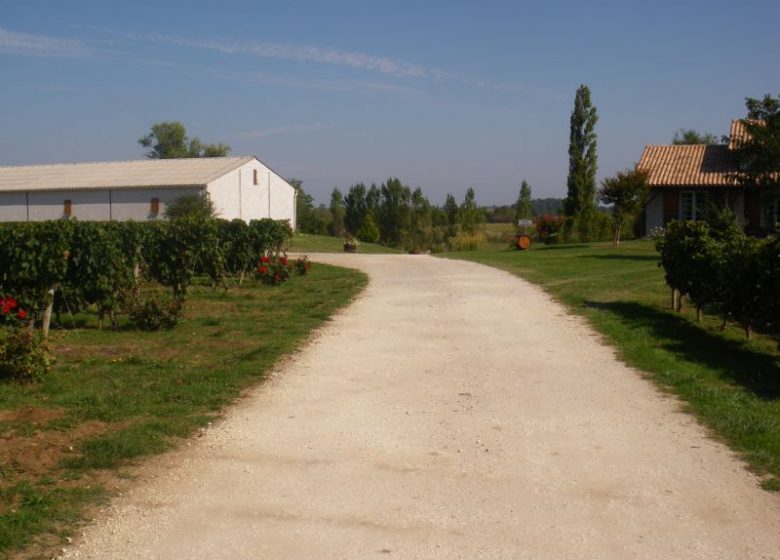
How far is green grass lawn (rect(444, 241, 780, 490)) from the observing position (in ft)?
23.2

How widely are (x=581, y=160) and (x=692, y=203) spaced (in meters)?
9.66

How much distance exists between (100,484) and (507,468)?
281 cm

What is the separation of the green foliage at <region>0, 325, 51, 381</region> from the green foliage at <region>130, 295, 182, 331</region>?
414cm

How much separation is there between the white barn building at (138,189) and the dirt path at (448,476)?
4102cm

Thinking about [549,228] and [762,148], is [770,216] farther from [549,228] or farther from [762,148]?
[549,228]

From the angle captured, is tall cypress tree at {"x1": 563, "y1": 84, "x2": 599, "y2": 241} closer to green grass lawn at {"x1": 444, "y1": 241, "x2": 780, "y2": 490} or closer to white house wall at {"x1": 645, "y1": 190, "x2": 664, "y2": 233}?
white house wall at {"x1": 645, "y1": 190, "x2": 664, "y2": 233}

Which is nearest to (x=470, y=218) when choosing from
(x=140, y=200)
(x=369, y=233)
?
(x=369, y=233)

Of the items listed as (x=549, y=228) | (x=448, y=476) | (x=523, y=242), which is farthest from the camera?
(x=549, y=228)

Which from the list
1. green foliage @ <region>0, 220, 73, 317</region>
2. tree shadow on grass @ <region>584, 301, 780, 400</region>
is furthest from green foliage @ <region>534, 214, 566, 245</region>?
green foliage @ <region>0, 220, 73, 317</region>

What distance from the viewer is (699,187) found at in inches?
1422

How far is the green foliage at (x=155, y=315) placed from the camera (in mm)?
13031

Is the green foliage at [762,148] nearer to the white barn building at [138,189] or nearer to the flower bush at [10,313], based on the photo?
the flower bush at [10,313]

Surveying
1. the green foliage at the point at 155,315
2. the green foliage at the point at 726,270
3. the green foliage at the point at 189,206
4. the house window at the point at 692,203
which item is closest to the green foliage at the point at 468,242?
the house window at the point at 692,203

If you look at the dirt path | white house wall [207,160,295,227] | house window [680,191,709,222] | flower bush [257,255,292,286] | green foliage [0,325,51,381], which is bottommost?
the dirt path
